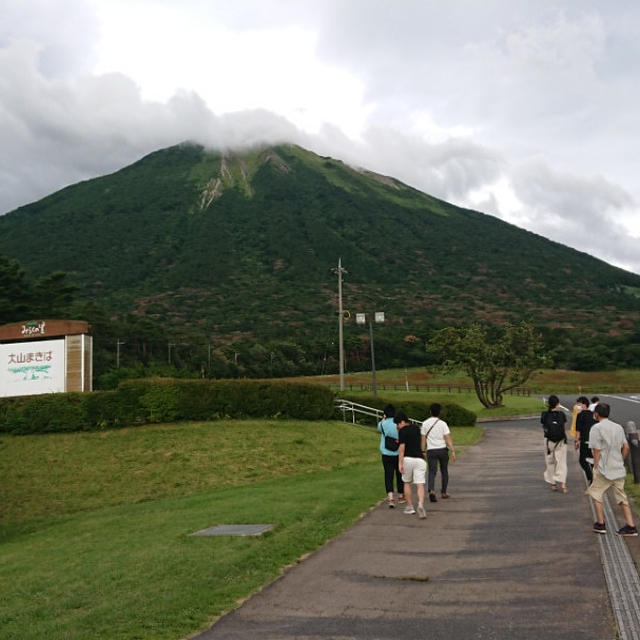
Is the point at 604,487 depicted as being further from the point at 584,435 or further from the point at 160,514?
the point at 160,514

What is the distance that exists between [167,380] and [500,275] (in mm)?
140290

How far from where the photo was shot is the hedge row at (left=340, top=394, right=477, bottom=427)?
98.5ft

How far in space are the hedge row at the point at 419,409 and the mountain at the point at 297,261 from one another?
65.1m

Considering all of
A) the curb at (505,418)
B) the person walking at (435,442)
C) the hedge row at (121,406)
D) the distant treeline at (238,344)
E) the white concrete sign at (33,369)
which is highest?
the distant treeline at (238,344)

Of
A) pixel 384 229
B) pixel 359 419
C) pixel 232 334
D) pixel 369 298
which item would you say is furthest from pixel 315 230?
pixel 359 419

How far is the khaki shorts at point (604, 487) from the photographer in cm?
830

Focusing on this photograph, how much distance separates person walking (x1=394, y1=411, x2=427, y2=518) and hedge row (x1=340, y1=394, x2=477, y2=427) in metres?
17.3

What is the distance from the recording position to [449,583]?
261 inches

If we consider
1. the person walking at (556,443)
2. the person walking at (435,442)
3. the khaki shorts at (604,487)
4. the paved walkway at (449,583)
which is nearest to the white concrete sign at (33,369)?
the person walking at (435,442)

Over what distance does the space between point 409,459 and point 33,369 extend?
18.8 meters

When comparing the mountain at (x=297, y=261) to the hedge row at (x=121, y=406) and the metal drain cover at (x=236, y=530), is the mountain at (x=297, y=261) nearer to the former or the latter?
the hedge row at (x=121, y=406)

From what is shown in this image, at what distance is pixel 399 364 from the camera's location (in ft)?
307

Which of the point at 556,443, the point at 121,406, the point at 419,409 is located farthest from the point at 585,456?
the point at 419,409

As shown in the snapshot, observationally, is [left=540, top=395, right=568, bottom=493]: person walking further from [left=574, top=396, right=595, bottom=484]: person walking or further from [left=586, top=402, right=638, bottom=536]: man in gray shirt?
[left=586, top=402, right=638, bottom=536]: man in gray shirt
